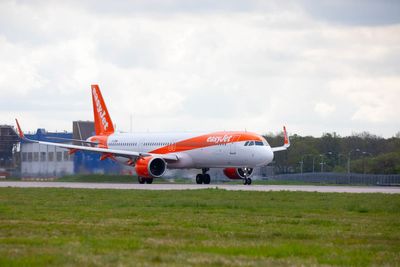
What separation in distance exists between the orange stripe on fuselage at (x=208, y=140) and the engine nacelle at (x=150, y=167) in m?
2.16

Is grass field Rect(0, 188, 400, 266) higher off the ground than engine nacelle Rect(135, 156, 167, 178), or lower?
lower

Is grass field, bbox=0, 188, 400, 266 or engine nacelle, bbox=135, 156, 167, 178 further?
engine nacelle, bbox=135, 156, 167, 178

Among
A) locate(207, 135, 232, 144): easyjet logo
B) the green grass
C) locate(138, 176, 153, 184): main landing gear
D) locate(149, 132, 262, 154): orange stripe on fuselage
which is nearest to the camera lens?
locate(149, 132, 262, 154): orange stripe on fuselage

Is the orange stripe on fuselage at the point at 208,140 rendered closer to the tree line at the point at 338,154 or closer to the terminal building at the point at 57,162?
the terminal building at the point at 57,162

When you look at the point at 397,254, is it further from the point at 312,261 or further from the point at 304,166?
the point at 304,166

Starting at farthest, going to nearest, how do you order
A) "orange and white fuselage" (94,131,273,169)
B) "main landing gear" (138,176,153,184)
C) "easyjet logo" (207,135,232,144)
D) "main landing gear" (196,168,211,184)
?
"main landing gear" (196,168,211,184) < "main landing gear" (138,176,153,184) < "easyjet logo" (207,135,232,144) < "orange and white fuselage" (94,131,273,169)

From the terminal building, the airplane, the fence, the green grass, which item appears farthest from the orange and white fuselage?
the fence

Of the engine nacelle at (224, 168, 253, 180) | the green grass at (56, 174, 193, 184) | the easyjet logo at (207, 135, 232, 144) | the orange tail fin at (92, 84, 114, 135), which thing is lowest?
the green grass at (56, 174, 193, 184)

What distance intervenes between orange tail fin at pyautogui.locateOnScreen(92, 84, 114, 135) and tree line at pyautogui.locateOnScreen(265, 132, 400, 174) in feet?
136

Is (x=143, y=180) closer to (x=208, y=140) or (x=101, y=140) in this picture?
(x=208, y=140)

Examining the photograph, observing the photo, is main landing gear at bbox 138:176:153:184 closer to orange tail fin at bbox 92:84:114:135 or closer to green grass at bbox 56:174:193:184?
green grass at bbox 56:174:193:184

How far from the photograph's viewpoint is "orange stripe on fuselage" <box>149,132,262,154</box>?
62025 mm

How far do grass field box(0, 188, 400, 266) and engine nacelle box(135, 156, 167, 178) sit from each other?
26698 mm

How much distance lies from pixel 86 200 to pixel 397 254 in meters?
19.9
